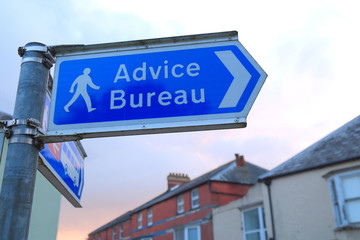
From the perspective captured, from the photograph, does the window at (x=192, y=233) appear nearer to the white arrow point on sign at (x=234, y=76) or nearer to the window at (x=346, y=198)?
the window at (x=346, y=198)

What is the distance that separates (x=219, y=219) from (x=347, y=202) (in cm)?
940

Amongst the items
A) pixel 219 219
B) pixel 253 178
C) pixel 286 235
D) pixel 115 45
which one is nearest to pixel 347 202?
pixel 286 235

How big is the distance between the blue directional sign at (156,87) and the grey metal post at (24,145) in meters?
0.14

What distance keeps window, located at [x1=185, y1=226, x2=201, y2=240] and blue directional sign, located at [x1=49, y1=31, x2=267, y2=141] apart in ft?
78.2

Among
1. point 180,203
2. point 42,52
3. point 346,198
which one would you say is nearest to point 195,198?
point 180,203

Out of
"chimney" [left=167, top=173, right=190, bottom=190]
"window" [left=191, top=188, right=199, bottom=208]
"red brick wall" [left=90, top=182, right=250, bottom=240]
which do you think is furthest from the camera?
"chimney" [left=167, top=173, right=190, bottom=190]

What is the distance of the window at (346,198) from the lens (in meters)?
14.7

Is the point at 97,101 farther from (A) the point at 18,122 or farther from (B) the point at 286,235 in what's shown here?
(B) the point at 286,235

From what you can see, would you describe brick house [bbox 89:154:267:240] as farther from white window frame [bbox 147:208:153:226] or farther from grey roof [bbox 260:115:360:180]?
grey roof [bbox 260:115:360:180]

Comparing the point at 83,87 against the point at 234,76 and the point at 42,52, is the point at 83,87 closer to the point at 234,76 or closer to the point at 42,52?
the point at 42,52

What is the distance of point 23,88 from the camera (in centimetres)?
220

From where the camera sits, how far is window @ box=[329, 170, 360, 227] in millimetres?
14734

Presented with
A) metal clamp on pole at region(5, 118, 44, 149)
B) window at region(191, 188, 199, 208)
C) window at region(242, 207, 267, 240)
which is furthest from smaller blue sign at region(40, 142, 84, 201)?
window at region(191, 188, 199, 208)

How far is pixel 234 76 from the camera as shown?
2.37 meters
